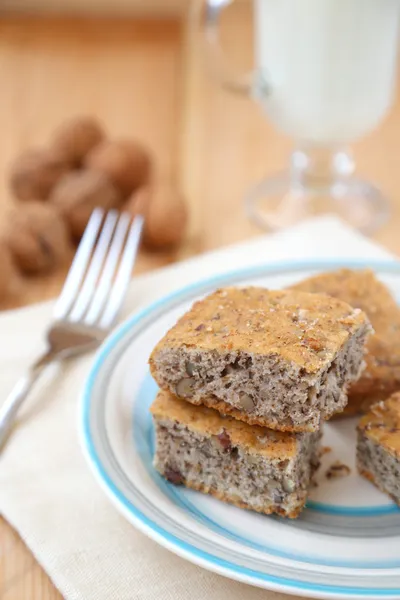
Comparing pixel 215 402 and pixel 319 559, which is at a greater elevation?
pixel 215 402

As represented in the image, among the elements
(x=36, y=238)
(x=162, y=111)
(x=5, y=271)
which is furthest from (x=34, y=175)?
(x=162, y=111)

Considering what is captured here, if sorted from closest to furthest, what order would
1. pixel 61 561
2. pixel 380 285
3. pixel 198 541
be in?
pixel 198 541, pixel 61 561, pixel 380 285

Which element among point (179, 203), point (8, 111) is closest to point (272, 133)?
point (179, 203)

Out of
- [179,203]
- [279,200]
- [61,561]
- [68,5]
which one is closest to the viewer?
[61,561]

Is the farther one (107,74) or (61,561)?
(107,74)

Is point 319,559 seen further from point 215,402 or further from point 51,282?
point 51,282

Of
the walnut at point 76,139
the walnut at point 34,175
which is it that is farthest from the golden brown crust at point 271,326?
the walnut at point 76,139

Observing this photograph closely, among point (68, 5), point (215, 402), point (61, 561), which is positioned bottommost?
point (61, 561)
